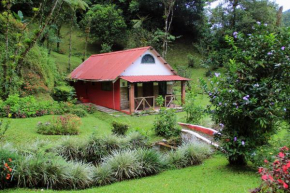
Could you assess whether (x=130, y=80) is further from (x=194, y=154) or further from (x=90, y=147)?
(x=194, y=154)

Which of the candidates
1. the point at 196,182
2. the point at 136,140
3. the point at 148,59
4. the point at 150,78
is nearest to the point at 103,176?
the point at 196,182

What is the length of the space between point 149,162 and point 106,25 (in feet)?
86.2

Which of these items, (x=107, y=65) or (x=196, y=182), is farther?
(x=107, y=65)

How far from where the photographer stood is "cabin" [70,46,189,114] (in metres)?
15.9

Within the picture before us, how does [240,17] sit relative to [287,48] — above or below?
above

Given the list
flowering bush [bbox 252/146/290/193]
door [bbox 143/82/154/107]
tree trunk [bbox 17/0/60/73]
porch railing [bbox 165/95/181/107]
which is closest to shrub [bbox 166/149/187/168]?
flowering bush [bbox 252/146/290/193]

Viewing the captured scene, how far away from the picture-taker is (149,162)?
20.6 feet

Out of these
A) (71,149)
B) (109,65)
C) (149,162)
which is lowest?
(149,162)

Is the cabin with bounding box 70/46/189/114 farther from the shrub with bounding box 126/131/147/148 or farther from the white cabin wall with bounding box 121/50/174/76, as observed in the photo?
the shrub with bounding box 126/131/147/148

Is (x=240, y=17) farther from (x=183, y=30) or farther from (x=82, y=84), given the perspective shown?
(x=82, y=84)

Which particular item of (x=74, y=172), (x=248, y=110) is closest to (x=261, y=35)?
(x=248, y=110)

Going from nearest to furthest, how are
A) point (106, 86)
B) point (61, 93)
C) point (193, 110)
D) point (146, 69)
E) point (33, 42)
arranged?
point (193, 110) → point (33, 42) → point (61, 93) → point (146, 69) → point (106, 86)

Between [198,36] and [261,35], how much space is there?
32.7m

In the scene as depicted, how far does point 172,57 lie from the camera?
1344 inches
